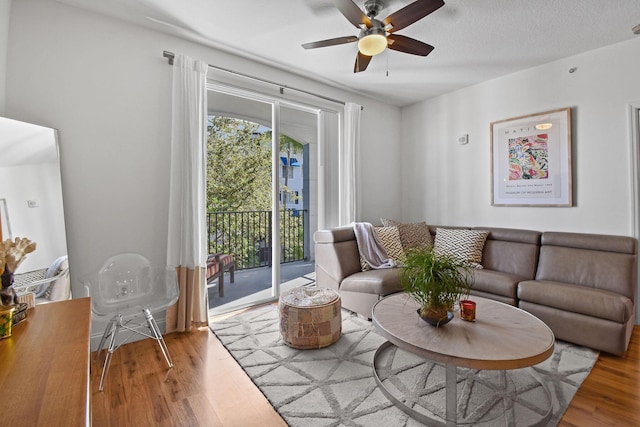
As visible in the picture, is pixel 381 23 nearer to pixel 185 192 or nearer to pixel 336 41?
pixel 336 41

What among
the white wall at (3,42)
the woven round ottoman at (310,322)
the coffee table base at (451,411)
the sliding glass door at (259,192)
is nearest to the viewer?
the coffee table base at (451,411)

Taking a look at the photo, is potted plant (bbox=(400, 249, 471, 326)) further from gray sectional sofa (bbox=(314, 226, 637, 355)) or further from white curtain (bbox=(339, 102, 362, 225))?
white curtain (bbox=(339, 102, 362, 225))

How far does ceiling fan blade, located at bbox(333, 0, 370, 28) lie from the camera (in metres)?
1.83

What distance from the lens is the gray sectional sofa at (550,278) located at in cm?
222

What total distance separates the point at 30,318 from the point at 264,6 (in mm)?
2381

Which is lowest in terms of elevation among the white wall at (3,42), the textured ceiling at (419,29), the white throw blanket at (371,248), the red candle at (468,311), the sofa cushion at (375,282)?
the sofa cushion at (375,282)

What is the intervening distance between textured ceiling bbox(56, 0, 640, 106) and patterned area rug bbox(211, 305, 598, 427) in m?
2.61

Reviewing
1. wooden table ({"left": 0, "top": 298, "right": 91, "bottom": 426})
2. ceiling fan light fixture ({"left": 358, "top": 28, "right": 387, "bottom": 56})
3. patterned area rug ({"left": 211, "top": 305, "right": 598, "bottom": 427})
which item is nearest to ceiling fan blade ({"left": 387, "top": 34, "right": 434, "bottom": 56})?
ceiling fan light fixture ({"left": 358, "top": 28, "right": 387, "bottom": 56})

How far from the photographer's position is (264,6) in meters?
2.22

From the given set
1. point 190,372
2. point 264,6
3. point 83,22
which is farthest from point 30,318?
point 264,6

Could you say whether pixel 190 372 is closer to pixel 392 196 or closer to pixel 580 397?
pixel 580 397

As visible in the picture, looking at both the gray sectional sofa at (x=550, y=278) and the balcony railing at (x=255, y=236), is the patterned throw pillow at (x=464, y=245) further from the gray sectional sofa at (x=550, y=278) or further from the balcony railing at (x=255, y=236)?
the balcony railing at (x=255, y=236)

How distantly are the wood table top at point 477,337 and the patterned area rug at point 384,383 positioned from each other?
0.43m

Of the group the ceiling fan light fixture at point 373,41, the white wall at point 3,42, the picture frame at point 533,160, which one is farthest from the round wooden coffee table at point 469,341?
the white wall at point 3,42
